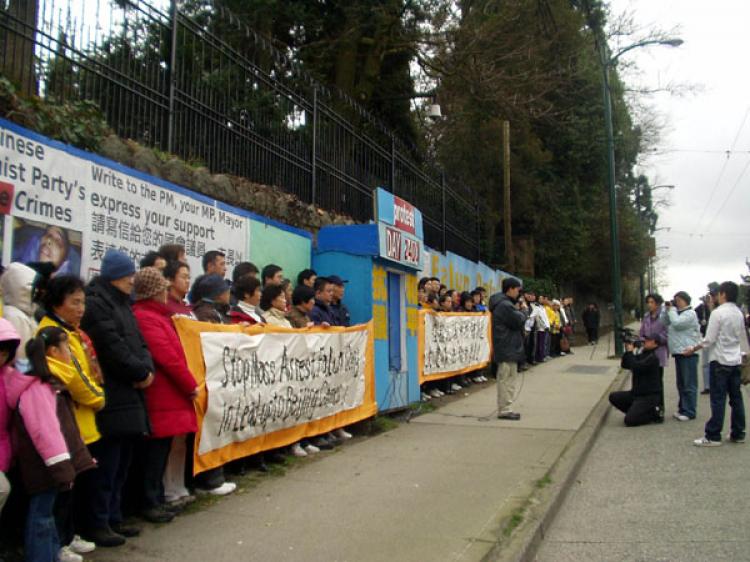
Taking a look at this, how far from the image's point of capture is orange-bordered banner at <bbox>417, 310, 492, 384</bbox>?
11.2m

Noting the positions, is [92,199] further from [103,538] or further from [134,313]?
[103,538]

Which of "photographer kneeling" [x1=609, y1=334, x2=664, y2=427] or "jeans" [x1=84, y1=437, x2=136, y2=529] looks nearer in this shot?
"jeans" [x1=84, y1=437, x2=136, y2=529]

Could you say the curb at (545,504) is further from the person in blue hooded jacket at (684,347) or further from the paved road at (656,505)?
the person in blue hooded jacket at (684,347)

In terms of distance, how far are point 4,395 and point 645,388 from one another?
8414 mm

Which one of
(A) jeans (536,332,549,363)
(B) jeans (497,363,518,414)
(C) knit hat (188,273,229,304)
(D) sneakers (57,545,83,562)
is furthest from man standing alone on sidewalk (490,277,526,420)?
(A) jeans (536,332,549,363)

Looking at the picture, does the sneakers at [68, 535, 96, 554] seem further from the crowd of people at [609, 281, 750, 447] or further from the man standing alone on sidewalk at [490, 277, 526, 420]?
the crowd of people at [609, 281, 750, 447]

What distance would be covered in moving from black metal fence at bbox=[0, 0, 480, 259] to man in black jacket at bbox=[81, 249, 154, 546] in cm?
218

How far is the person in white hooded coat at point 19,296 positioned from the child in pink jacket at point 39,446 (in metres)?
0.26

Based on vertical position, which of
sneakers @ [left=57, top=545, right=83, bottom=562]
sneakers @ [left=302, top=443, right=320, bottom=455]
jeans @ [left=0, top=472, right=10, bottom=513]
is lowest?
sneakers @ [left=57, top=545, right=83, bottom=562]

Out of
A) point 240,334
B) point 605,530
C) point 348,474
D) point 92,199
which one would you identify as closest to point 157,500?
point 240,334

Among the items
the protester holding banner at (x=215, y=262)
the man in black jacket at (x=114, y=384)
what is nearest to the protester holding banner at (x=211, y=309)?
the protester holding banner at (x=215, y=262)

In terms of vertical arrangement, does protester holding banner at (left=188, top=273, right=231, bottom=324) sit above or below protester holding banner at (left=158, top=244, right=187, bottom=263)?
below

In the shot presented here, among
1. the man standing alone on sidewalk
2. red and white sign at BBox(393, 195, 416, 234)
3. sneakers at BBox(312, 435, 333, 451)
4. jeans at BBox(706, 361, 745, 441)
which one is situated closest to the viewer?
sneakers at BBox(312, 435, 333, 451)

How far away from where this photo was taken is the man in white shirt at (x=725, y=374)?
27.2ft
